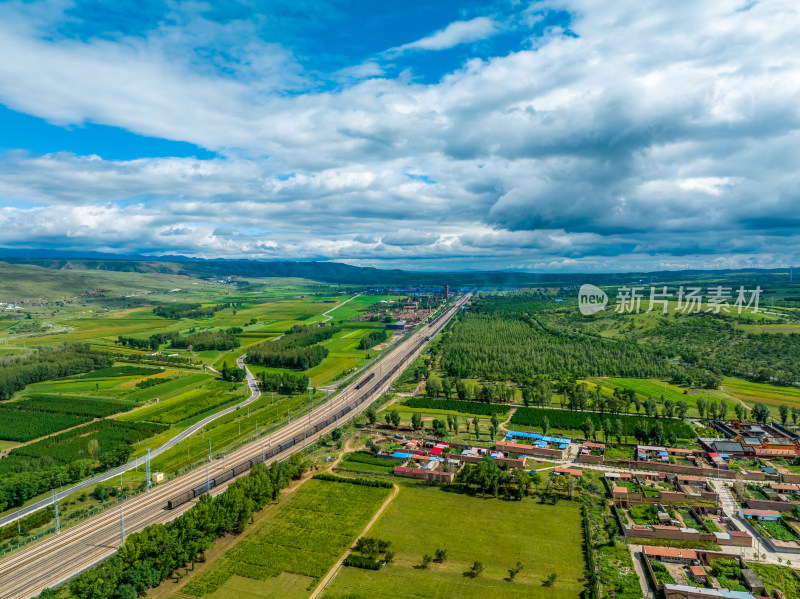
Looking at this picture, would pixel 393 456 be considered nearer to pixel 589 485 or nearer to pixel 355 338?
pixel 589 485

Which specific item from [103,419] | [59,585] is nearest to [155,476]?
[59,585]

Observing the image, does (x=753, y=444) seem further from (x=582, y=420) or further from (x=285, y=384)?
(x=285, y=384)

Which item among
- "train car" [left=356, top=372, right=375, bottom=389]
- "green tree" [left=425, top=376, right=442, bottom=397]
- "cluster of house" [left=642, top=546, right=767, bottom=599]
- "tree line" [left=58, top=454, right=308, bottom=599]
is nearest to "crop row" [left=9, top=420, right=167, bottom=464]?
"tree line" [left=58, top=454, right=308, bottom=599]

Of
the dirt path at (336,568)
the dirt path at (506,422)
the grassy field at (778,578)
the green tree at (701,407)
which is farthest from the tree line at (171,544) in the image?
the green tree at (701,407)

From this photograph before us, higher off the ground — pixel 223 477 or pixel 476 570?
pixel 476 570

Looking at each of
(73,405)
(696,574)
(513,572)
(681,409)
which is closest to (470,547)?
(513,572)

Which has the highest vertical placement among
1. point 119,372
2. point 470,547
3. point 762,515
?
point 762,515

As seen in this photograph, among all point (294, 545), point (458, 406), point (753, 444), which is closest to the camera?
point (294, 545)
